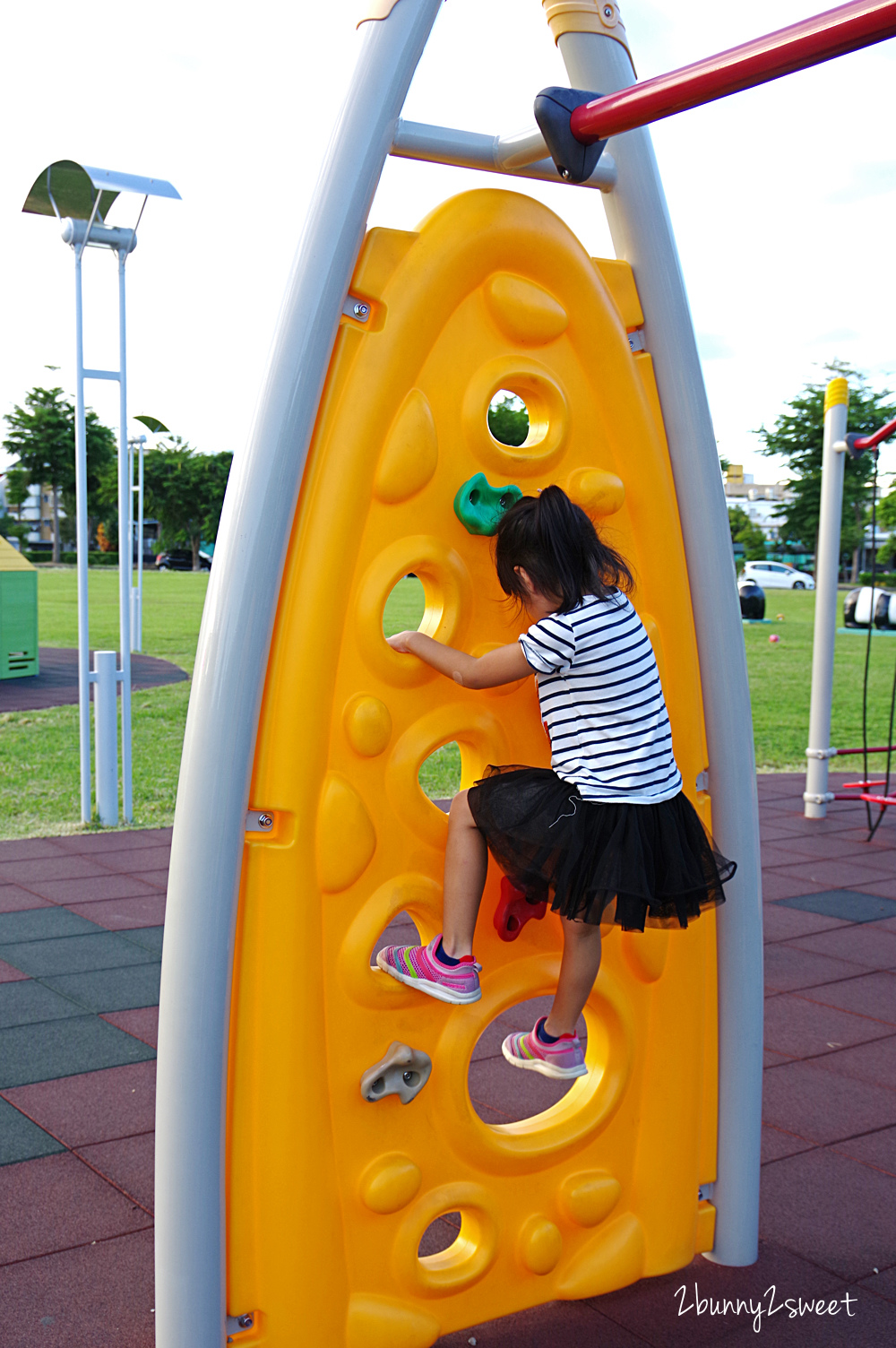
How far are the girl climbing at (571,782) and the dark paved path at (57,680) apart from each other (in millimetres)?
8950

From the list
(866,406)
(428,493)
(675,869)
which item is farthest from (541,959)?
(866,406)

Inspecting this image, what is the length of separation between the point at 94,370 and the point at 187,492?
55.9m

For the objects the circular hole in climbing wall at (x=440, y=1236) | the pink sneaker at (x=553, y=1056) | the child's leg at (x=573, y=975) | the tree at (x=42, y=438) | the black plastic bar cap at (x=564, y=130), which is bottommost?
the circular hole in climbing wall at (x=440, y=1236)

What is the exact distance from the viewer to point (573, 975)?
2051 mm

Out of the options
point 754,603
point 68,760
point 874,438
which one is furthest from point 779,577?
point 874,438

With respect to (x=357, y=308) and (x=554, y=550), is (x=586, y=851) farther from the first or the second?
(x=357, y=308)

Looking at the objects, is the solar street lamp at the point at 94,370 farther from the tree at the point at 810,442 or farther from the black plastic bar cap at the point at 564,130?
the tree at the point at 810,442

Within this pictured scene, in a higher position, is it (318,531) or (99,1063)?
(318,531)

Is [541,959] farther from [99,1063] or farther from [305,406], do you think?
[99,1063]

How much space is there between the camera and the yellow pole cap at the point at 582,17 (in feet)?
6.89

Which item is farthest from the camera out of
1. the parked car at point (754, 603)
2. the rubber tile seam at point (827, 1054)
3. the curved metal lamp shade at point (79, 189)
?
the parked car at point (754, 603)

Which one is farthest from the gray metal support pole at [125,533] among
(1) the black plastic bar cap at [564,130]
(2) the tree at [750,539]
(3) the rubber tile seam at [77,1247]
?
(2) the tree at [750,539]

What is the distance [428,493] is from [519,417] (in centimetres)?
4718

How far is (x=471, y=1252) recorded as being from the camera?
204cm
